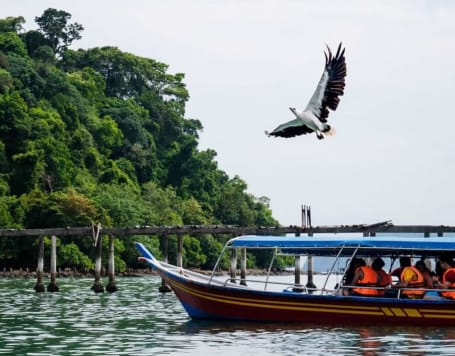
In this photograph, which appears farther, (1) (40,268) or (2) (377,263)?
(1) (40,268)

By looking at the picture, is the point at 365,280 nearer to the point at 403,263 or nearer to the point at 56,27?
the point at 403,263

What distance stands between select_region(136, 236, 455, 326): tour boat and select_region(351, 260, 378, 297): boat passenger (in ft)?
1.08

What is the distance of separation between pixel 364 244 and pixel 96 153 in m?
70.9

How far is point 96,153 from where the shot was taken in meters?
99.1

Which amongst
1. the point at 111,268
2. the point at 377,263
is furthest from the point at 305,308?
the point at 111,268

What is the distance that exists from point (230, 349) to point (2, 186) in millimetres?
58629

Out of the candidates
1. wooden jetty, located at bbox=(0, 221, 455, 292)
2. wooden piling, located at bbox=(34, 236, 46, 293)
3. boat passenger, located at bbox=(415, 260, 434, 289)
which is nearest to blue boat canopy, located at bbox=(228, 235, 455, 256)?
boat passenger, located at bbox=(415, 260, 434, 289)

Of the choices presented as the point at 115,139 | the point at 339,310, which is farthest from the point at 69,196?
the point at 339,310

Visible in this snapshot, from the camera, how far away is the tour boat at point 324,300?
96.6 feet

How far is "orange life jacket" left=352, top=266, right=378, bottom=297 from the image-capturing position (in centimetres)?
3003

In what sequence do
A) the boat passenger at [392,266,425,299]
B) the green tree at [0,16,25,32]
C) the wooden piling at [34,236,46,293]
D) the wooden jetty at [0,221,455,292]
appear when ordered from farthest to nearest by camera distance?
the green tree at [0,16,25,32] < the wooden piling at [34,236,46,293] < the wooden jetty at [0,221,455,292] < the boat passenger at [392,266,425,299]

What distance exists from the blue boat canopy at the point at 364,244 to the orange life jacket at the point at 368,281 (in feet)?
1.91

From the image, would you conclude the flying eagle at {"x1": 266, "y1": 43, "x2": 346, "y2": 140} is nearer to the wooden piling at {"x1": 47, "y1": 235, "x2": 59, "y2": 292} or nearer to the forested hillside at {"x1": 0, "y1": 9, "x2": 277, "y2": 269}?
the wooden piling at {"x1": 47, "y1": 235, "x2": 59, "y2": 292}

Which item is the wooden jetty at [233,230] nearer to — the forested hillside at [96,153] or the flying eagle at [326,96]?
the flying eagle at [326,96]
